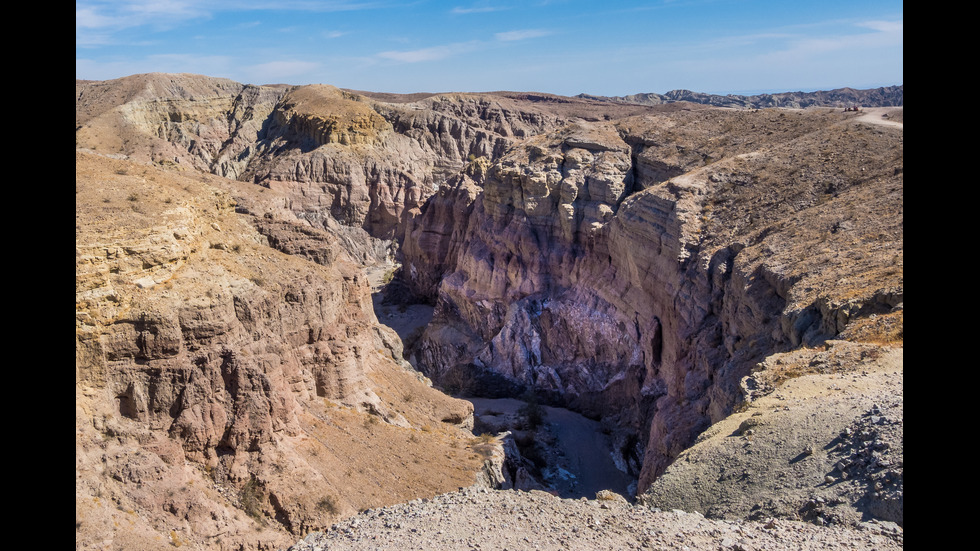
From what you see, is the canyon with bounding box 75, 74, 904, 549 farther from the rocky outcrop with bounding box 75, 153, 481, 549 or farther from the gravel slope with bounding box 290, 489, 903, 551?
the gravel slope with bounding box 290, 489, 903, 551

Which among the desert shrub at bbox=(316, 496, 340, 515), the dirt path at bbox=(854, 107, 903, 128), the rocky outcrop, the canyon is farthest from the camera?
the dirt path at bbox=(854, 107, 903, 128)

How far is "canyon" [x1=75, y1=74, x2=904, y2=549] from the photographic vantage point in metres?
16.3

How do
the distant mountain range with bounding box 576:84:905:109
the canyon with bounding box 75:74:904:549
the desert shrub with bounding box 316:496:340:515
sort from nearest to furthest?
the canyon with bounding box 75:74:904:549 < the desert shrub with bounding box 316:496:340:515 < the distant mountain range with bounding box 576:84:905:109

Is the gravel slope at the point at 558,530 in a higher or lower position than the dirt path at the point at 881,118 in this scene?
lower

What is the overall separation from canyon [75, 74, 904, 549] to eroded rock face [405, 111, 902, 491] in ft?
0.54

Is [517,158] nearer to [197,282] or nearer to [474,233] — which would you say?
[474,233]

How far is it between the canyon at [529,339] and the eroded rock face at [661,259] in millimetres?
164

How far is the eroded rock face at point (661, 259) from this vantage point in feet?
86.5

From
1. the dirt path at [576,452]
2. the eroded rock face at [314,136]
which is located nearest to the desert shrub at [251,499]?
the dirt path at [576,452]

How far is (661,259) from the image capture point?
118ft

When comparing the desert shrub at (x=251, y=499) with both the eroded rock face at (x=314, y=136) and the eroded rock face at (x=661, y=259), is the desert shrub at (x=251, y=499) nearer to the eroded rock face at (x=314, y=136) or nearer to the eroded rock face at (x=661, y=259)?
the eroded rock face at (x=661, y=259)

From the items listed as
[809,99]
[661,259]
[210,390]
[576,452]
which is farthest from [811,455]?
[809,99]

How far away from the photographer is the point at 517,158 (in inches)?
1989

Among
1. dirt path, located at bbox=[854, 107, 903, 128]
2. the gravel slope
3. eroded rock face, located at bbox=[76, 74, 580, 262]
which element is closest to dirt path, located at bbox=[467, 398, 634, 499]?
the gravel slope
